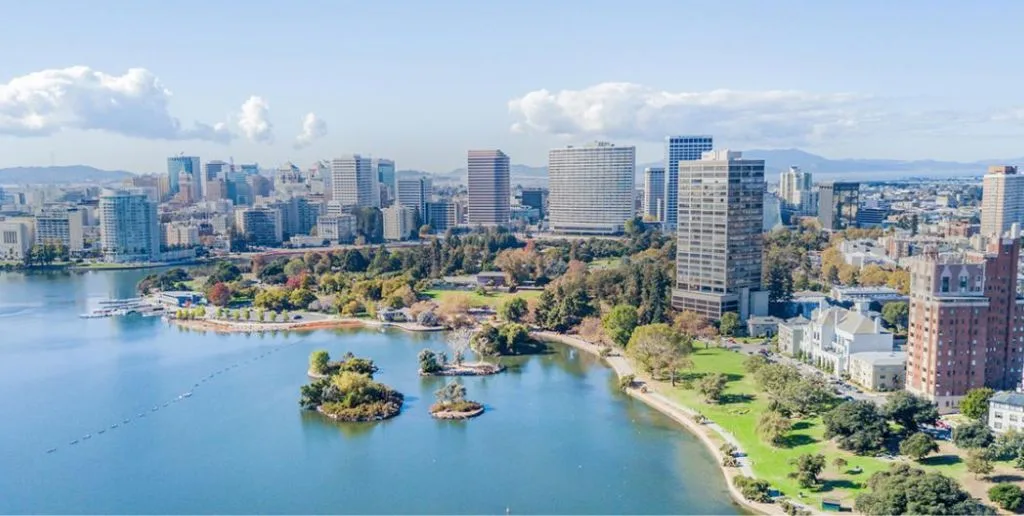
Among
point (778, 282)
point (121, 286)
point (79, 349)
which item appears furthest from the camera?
point (121, 286)

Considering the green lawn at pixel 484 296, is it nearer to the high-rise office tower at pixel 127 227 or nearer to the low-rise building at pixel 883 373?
the low-rise building at pixel 883 373

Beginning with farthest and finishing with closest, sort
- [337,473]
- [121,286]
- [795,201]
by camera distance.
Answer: [795,201] < [121,286] < [337,473]

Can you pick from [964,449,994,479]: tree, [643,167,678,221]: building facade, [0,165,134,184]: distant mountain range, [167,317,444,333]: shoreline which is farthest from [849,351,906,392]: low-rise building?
[0,165,134,184]: distant mountain range

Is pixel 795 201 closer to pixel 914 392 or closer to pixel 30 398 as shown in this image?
pixel 914 392

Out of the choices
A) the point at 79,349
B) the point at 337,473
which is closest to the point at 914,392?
the point at 337,473

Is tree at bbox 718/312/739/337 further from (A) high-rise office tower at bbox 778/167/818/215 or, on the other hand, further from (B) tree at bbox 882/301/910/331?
(A) high-rise office tower at bbox 778/167/818/215

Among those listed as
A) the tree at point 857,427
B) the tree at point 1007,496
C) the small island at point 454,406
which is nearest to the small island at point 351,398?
the small island at point 454,406
